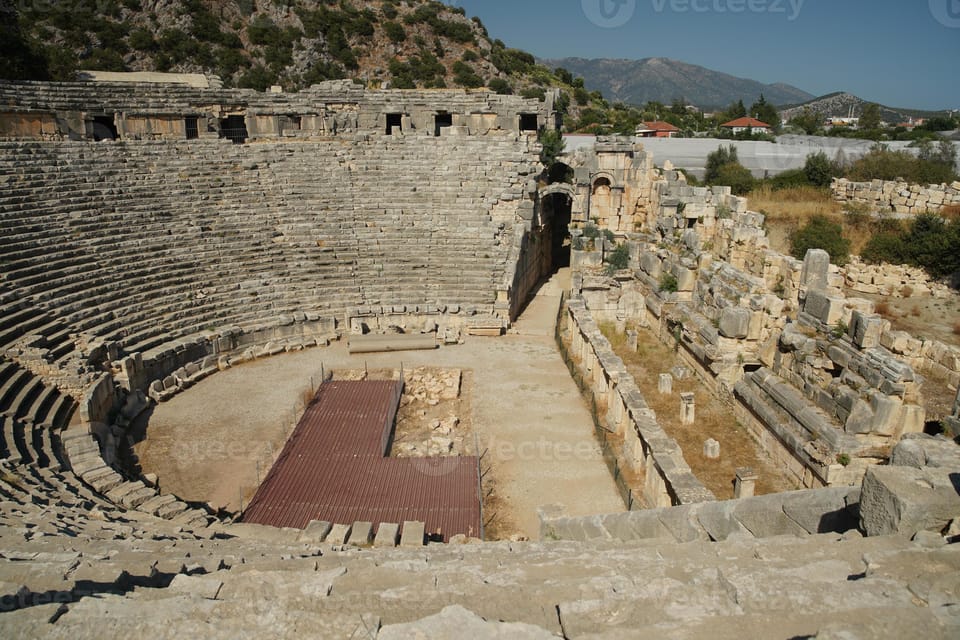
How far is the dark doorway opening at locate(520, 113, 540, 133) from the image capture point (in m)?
22.2

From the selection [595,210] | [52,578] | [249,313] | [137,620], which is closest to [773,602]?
[137,620]

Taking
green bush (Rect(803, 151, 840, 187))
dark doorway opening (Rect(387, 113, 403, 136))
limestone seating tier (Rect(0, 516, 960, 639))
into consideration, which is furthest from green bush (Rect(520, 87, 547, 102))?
limestone seating tier (Rect(0, 516, 960, 639))

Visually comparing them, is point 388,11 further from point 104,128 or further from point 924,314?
point 924,314

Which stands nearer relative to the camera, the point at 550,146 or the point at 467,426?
the point at 467,426

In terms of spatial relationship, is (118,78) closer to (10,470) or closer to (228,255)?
(228,255)

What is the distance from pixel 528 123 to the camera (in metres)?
22.5

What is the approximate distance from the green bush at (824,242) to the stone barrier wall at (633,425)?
1011 centimetres

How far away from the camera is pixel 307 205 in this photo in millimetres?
17672

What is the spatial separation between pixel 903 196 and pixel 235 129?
22.6m

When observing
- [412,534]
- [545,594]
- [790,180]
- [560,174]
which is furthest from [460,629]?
[790,180]

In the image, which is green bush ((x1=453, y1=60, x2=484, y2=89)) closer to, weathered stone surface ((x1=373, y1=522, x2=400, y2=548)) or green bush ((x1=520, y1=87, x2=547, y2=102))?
green bush ((x1=520, y1=87, x2=547, y2=102))

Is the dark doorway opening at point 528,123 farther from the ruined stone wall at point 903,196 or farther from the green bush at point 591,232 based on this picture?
the ruined stone wall at point 903,196

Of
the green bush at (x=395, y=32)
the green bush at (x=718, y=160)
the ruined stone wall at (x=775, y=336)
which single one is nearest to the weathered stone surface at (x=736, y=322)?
the ruined stone wall at (x=775, y=336)

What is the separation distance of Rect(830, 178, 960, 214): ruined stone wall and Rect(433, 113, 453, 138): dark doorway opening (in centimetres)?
1488
